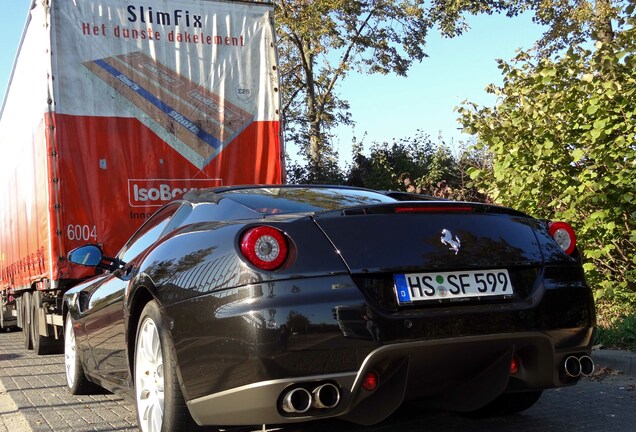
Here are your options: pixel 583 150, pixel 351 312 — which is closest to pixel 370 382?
pixel 351 312

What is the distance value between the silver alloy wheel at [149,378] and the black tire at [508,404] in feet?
6.16

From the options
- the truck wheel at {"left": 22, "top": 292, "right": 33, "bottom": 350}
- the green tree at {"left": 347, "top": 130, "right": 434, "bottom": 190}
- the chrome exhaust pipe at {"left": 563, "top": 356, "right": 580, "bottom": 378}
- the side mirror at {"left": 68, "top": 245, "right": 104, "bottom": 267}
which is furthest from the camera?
the green tree at {"left": 347, "top": 130, "right": 434, "bottom": 190}

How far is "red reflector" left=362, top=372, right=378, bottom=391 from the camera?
10.6 feet

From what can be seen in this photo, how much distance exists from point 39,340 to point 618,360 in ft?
21.5

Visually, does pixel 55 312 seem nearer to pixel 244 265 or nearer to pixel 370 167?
pixel 244 265

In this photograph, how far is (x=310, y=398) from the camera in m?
3.17

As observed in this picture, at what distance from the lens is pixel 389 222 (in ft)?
11.6

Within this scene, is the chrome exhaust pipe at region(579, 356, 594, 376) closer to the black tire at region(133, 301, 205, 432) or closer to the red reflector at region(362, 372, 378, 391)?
the red reflector at region(362, 372, 378, 391)

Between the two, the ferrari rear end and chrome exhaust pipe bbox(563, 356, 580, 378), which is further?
chrome exhaust pipe bbox(563, 356, 580, 378)

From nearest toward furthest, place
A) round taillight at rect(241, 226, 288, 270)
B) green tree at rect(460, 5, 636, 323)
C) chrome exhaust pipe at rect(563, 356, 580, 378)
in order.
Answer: round taillight at rect(241, 226, 288, 270)
chrome exhaust pipe at rect(563, 356, 580, 378)
green tree at rect(460, 5, 636, 323)

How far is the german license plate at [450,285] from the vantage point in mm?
3357

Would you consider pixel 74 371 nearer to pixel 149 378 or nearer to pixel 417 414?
pixel 149 378

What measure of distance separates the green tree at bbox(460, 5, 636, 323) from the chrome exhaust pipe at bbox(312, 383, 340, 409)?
15.1 feet

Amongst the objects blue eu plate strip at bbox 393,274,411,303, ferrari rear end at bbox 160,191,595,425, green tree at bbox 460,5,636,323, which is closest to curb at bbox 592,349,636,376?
green tree at bbox 460,5,636,323
